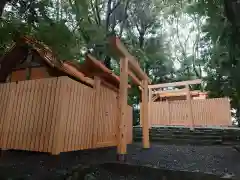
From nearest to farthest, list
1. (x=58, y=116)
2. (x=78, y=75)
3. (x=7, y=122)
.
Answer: (x=58, y=116), (x=7, y=122), (x=78, y=75)

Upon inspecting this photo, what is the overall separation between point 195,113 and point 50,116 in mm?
11005

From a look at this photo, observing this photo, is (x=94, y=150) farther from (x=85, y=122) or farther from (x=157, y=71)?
(x=157, y=71)

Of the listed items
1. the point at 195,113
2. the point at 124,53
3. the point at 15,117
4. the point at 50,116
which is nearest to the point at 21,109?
the point at 15,117

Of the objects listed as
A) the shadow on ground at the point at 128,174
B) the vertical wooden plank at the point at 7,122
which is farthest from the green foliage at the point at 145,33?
the shadow on ground at the point at 128,174

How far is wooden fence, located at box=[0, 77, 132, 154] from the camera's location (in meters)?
4.89

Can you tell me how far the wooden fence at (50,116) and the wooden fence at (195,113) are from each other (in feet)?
27.0

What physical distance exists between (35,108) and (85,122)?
1305 millimetres

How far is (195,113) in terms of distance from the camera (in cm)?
1383

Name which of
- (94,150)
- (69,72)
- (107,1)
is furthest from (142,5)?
(94,150)

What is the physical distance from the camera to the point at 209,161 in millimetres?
5516

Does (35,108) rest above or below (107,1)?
below

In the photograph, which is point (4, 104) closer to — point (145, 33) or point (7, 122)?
point (7, 122)

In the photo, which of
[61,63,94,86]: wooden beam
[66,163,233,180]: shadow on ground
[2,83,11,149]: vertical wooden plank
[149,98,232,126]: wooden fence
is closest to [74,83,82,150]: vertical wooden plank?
[66,163,233,180]: shadow on ground

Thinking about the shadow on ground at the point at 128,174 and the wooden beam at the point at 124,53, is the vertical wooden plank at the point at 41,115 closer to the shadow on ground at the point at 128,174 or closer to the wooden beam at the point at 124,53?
the shadow on ground at the point at 128,174
